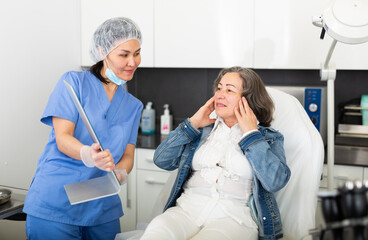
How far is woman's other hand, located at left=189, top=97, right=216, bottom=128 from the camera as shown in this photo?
1.71 m

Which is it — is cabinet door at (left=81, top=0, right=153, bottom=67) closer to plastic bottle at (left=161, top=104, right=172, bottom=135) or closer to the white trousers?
plastic bottle at (left=161, top=104, right=172, bottom=135)

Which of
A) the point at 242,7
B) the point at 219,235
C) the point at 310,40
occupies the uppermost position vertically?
the point at 242,7

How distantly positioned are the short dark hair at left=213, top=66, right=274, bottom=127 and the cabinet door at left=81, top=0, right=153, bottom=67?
1030 millimetres

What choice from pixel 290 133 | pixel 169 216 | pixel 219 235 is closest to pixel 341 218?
pixel 219 235

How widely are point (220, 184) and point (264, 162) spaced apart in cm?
20

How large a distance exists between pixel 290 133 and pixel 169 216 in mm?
657

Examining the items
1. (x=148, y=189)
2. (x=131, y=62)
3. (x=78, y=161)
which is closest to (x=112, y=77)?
(x=131, y=62)

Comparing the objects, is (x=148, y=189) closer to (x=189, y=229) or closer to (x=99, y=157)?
(x=189, y=229)

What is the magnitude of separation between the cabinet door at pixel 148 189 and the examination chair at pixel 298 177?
0.66 meters

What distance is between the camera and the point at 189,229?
1.46 metres

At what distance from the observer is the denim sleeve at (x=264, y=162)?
4.89ft

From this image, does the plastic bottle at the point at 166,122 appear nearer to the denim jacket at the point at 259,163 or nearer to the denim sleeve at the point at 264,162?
the denim jacket at the point at 259,163

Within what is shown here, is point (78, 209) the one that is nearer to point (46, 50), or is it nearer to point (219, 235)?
point (219, 235)

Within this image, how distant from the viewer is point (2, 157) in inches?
83.3
